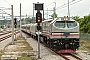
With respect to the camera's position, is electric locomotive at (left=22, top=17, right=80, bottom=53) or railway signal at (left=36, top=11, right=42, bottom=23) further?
electric locomotive at (left=22, top=17, right=80, bottom=53)

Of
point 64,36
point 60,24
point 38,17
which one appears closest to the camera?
point 38,17

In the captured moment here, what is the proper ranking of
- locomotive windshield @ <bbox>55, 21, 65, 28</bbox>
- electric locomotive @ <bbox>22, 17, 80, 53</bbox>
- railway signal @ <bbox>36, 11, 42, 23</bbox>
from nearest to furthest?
railway signal @ <bbox>36, 11, 42, 23</bbox> < electric locomotive @ <bbox>22, 17, 80, 53</bbox> < locomotive windshield @ <bbox>55, 21, 65, 28</bbox>

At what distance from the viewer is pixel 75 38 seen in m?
17.8

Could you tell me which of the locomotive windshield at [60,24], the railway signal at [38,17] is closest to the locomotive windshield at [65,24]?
the locomotive windshield at [60,24]

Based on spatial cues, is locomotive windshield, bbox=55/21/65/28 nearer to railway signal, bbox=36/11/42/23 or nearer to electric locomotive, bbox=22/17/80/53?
electric locomotive, bbox=22/17/80/53

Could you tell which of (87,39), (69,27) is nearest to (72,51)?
(69,27)

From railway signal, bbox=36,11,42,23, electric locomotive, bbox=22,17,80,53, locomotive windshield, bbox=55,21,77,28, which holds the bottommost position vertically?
electric locomotive, bbox=22,17,80,53

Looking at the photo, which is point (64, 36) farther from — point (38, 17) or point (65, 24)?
point (38, 17)

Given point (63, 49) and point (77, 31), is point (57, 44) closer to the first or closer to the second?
point (63, 49)

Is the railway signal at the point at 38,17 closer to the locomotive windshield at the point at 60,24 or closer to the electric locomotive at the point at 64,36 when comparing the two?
the electric locomotive at the point at 64,36

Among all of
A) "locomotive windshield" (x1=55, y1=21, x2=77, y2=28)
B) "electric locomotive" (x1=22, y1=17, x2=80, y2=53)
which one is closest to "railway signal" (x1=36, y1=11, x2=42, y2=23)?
"electric locomotive" (x1=22, y1=17, x2=80, y2=53)

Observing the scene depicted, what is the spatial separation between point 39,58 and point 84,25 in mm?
30034

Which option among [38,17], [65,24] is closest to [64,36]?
[65,24]

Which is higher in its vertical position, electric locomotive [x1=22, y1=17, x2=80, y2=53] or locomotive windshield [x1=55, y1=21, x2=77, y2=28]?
locomotive windshield [x1=55, y1=21, x2=77, y2=28]
